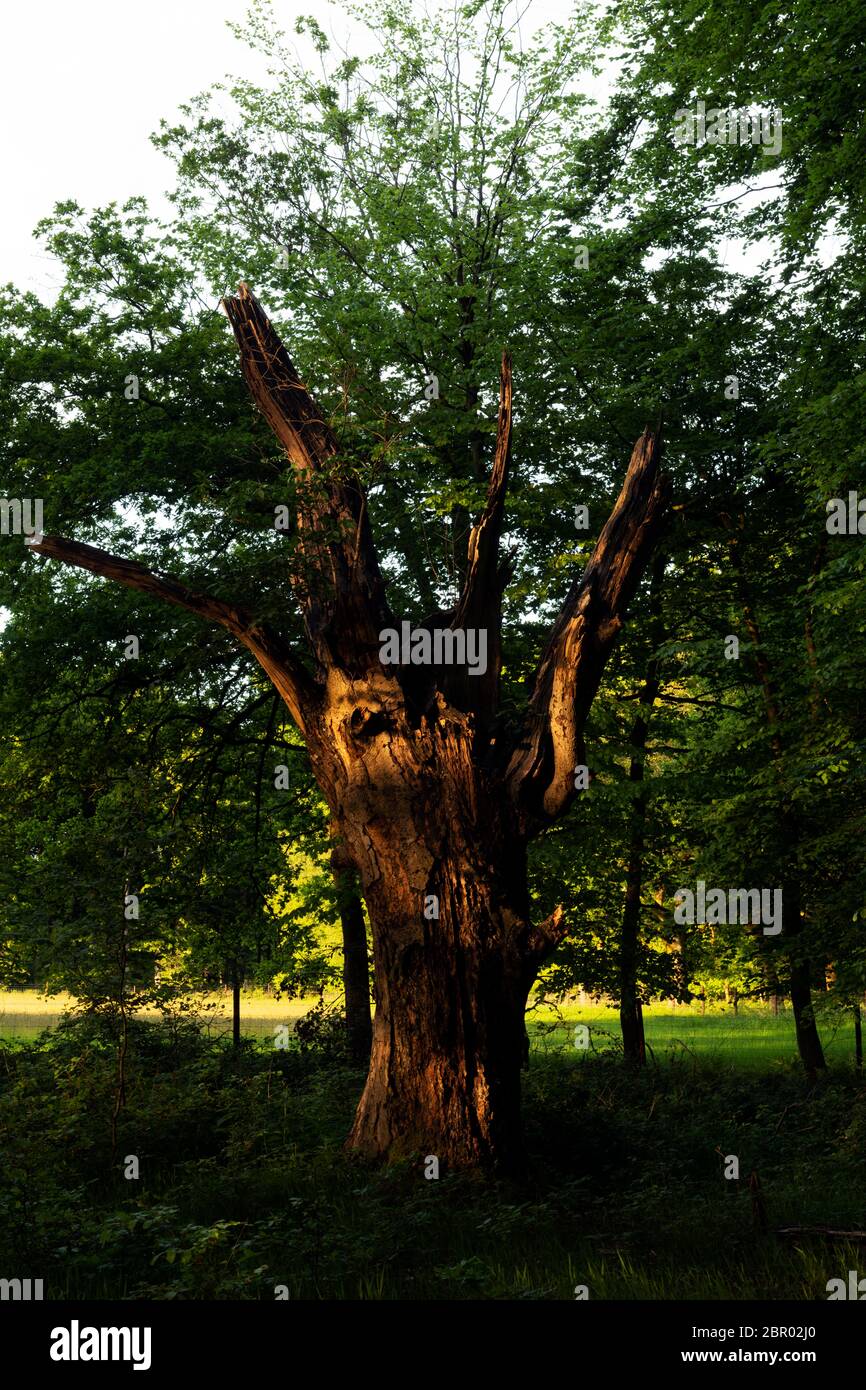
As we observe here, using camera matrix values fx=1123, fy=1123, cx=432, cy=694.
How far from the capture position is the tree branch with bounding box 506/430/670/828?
9.28 metres

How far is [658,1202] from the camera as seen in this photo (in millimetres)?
8625

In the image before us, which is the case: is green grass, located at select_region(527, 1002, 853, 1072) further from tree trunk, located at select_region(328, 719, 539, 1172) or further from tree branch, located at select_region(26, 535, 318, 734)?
tree branch, located at select_region(26, 535, 318, 734)

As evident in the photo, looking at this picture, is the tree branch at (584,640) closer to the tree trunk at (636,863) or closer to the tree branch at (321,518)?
the tree branch at (321,518)

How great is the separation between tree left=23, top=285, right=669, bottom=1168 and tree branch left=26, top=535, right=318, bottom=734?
0.15 meters

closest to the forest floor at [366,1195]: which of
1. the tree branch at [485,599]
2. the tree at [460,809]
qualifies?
the tree at [460,809]

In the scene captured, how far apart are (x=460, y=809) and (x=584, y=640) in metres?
1.75

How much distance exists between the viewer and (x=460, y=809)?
31.0 ft

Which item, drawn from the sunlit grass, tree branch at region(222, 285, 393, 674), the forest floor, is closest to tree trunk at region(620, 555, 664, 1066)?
the forest floor

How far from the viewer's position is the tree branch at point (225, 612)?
10.3 m

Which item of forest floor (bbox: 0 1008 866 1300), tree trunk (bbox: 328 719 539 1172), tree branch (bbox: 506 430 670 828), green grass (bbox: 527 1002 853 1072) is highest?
tree branch (bbox: 506 430 670 828)
